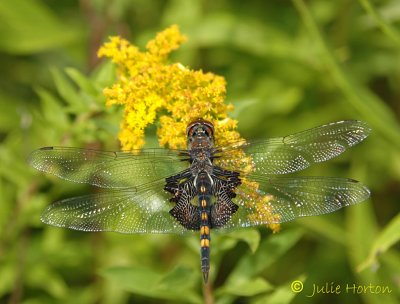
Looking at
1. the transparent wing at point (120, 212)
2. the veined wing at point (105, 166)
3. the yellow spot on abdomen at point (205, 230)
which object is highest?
the veined wing at point (105, 166)

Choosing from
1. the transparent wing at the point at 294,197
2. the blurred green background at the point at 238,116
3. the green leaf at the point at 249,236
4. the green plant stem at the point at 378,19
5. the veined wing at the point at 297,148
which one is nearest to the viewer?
the green leaf at the point at 249,236

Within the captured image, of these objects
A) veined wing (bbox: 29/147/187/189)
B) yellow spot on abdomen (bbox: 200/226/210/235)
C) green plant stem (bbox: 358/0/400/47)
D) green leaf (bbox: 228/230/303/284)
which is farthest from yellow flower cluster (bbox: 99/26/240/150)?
green plant stem (bbox: 358/0/400/47)

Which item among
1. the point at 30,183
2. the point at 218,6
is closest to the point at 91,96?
the point at 30,183

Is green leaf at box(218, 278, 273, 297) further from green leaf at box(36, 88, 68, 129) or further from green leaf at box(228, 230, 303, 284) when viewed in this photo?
green leaf at box(36, 88, 68, 129)

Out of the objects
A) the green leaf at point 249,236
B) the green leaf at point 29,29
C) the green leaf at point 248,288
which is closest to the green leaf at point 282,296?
the green leaf at point 248,288

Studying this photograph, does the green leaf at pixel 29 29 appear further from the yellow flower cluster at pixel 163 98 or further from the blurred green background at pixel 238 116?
the yellow flower cluster at pixel 163 98

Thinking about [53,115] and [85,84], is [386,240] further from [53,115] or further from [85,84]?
[53,115]
